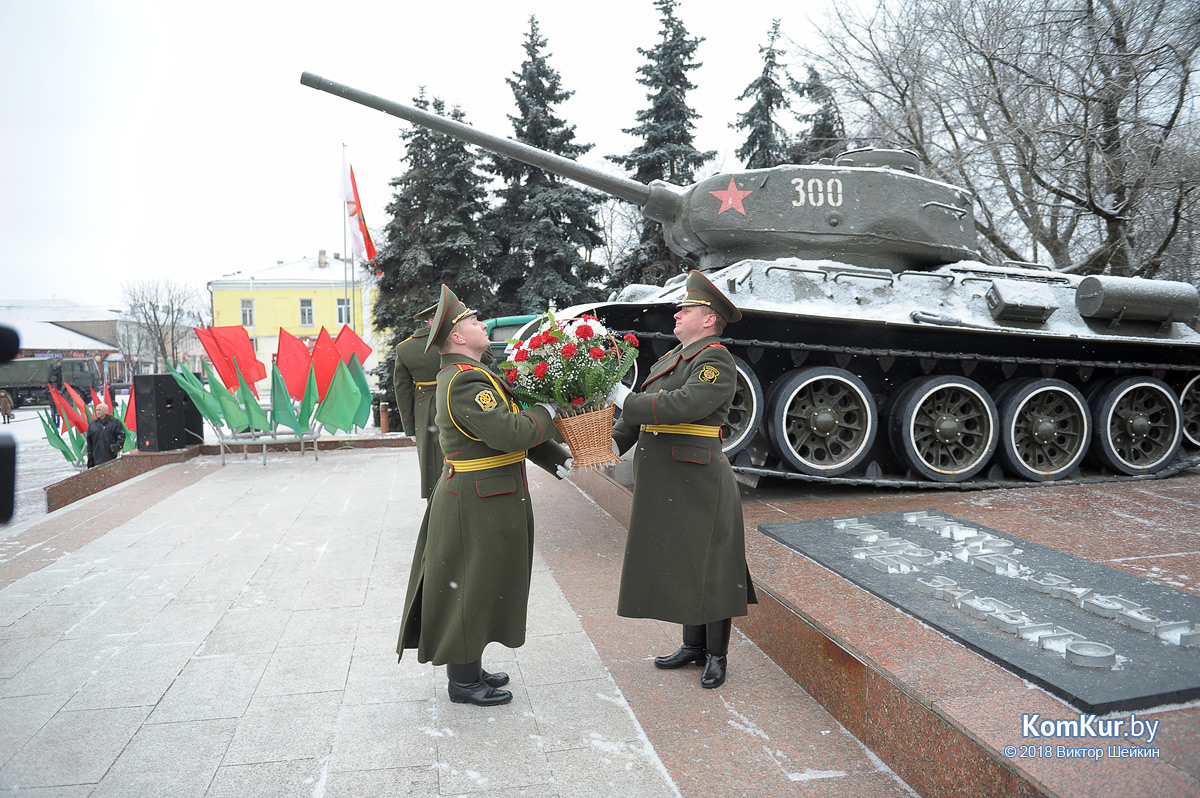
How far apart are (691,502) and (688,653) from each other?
0.80 m

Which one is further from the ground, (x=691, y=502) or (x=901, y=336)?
(x=901, y=336)

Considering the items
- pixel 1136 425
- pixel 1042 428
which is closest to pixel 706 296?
pixel 1042 428

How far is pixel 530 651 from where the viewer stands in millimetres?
3994

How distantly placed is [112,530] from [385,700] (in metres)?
4.55

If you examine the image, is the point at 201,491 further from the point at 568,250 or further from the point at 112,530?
the point at 568,250

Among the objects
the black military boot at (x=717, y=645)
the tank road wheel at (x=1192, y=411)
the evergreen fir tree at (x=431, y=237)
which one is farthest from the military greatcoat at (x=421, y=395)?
the evergreen fir tree at (x=431, y=237)

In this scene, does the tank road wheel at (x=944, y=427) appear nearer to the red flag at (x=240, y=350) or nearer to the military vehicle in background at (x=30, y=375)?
the military vehicle in background at (x=30, y=375)

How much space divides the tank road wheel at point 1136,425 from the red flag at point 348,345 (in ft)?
28.7

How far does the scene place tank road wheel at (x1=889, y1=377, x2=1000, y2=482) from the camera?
673cm

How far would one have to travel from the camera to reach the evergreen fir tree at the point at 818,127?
20.1 meters

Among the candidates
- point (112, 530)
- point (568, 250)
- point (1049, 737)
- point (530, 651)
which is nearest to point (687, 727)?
point (530, 651)

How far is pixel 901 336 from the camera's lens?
21.9ft

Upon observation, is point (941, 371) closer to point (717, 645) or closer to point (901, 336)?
point (901, 336)

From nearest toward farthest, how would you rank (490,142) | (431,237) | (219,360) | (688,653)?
1. (688,653)
2. (490,142)
3. (219,360)
4. (431,237)
